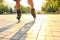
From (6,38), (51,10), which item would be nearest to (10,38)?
(6,38)

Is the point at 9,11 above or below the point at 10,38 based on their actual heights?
below

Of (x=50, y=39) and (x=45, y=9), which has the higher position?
(x=50, y=39)

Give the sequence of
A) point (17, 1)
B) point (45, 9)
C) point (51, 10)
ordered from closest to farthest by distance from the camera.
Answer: point (17, 1)
point (51, 10)
point (45, 9)

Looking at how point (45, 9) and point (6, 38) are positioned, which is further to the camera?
point (45, 9)

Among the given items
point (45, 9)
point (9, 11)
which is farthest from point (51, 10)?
point (9, 11)

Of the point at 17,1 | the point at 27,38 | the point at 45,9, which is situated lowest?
the point at 45,9

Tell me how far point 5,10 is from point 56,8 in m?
4.54

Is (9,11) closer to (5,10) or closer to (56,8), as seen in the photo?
(5,10)

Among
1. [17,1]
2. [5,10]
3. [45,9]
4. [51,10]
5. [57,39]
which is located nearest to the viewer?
[57,39]

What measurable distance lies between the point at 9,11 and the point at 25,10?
1152mm

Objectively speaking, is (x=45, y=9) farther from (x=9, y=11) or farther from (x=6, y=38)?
(x=6, y=38)

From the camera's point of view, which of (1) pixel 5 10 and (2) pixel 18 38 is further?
(1) pixel 5 10

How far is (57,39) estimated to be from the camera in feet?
7.22

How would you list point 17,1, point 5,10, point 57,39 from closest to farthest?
point 57,39, point 17,1, point 5,10
